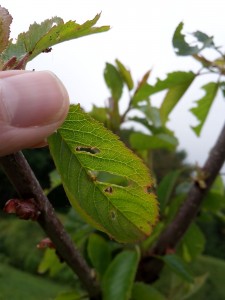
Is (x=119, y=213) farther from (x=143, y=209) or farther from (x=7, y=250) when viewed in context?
(x=7, y=250)

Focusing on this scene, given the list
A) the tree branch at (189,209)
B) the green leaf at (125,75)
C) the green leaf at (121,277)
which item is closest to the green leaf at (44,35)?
the green leaf at (121,277)

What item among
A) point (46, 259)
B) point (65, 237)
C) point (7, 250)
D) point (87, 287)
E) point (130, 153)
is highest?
point (130, 153)

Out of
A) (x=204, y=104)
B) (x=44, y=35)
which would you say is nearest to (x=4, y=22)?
(x=44, y=35)

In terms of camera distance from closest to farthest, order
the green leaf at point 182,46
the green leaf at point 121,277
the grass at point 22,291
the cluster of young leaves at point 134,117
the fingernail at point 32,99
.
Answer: the fingernail at point 32,99 < the green leaf at point 121,277 < the green leaf at point 182,46 < the cluster of young leaves at point 134,117 < the grass at point 22,291

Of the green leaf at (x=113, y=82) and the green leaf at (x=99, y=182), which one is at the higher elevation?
the green leaf at (x=99, y=182)

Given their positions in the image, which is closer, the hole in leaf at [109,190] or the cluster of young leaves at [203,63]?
the hole in leaf at [109,190]

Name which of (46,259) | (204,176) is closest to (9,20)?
(204,176)

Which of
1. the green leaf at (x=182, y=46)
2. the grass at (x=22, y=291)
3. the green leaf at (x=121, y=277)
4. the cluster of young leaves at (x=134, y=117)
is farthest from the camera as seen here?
the grass at (x=22, y=291)

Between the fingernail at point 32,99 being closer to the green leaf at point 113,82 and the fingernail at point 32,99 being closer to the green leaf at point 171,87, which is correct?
the green leaf at point 171,87
